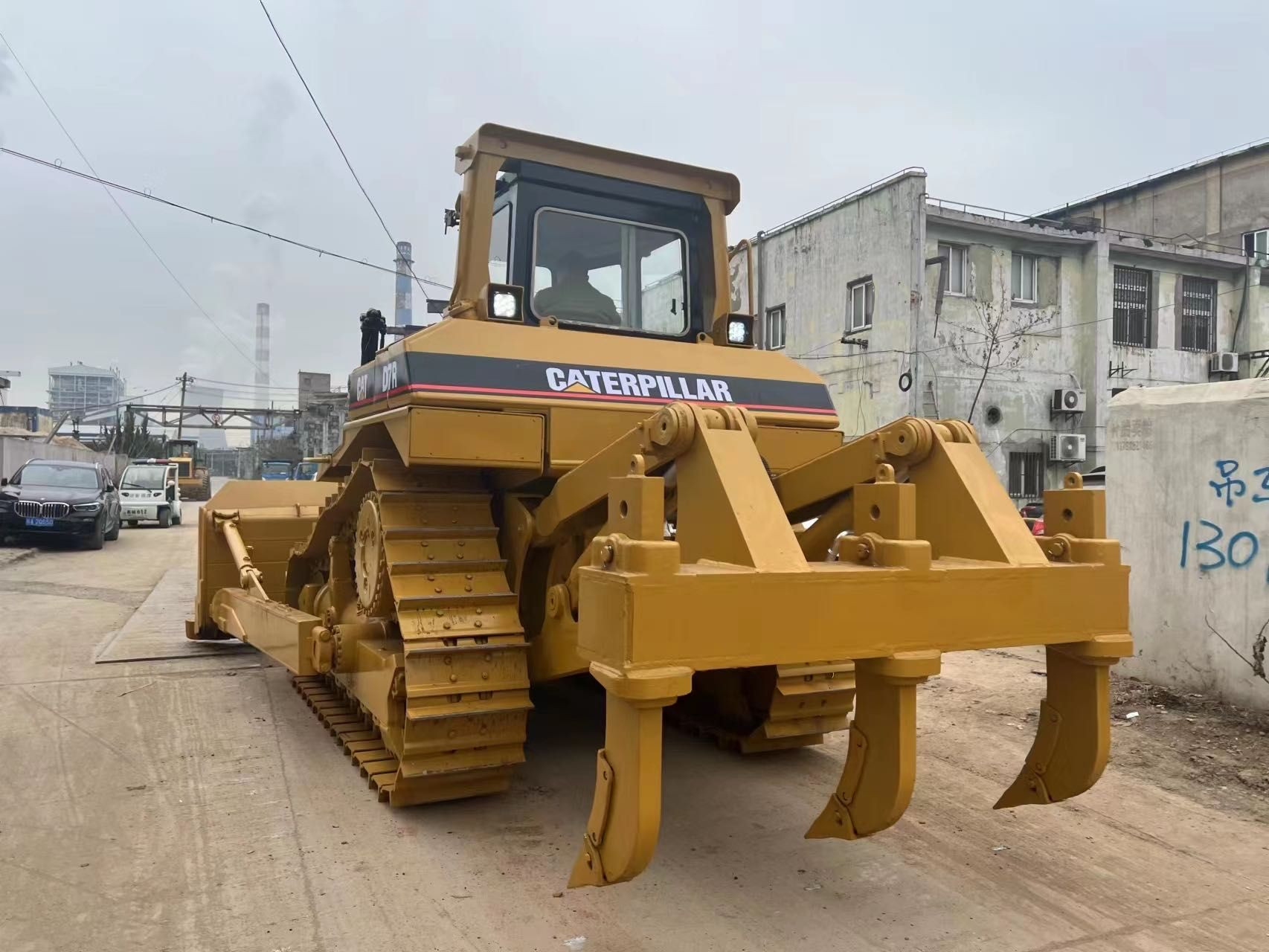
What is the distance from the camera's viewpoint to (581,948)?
2.96 metres

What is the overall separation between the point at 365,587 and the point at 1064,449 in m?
18.7

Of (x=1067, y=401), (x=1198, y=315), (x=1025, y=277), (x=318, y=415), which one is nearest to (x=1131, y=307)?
(x=1198, y=315)

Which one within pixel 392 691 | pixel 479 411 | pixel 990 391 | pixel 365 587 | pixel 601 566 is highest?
pixel 990 391

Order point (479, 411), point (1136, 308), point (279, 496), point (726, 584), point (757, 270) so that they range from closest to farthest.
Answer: point (726, 584), point (479, 411), point (279, 496), point (1136, 308), point (757, 270)

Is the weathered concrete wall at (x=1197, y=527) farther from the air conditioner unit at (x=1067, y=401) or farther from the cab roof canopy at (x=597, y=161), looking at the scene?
the air conditioner unit at (x=1067, y=401)

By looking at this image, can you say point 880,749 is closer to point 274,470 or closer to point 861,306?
point 861,306

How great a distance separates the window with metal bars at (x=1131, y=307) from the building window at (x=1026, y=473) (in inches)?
145

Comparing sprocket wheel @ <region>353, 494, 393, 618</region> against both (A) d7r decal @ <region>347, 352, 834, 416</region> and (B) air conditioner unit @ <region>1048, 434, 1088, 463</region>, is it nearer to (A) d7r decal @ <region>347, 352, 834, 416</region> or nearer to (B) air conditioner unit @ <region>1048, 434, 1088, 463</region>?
(A) d7r decal @ <region>347, 352, 834, 416</region>

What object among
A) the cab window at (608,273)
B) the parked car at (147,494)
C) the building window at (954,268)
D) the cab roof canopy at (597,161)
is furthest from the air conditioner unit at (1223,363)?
the parked car at (147,494)

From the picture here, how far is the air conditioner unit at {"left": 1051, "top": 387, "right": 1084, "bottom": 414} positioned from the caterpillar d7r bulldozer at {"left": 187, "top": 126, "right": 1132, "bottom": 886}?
17754mm

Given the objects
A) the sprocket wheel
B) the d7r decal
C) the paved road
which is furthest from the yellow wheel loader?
the d7r decal

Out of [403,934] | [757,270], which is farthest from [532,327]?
[757,270]

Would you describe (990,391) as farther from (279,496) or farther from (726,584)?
(726,584)

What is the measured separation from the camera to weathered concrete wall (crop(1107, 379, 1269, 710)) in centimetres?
587
